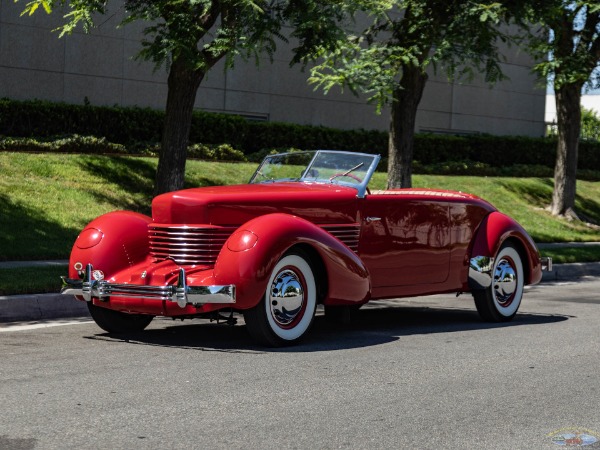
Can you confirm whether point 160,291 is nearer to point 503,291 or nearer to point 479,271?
point 479,271

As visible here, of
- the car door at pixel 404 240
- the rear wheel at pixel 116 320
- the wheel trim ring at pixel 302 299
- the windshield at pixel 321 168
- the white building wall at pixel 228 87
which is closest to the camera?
the wheel trim ring at pixel 302 299

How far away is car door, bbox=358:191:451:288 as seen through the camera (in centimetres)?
945

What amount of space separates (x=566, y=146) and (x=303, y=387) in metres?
20.2

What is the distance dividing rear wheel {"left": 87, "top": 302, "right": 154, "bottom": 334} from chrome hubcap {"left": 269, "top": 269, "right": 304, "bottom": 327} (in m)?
1.61

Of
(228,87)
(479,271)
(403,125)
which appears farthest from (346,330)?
(228,87)

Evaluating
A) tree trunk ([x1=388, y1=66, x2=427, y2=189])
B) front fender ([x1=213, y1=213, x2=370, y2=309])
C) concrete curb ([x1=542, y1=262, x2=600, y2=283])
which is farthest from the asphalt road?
tree trunk ([x1=388, y1=66, x2=427, y2=189])

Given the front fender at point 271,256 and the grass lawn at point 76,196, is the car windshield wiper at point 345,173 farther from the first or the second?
the grass lawn at point 76,196

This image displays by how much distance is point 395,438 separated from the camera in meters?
5.57

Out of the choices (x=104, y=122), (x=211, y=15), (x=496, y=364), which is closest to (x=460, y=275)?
(x=496, y=364)

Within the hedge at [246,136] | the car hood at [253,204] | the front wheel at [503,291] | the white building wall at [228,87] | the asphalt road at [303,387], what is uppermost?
the white building wall at [228,87]

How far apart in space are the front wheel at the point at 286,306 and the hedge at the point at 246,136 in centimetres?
1286

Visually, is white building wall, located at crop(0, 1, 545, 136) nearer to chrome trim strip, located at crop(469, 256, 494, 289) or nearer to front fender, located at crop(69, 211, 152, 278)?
chrome trim strip, located at crop(469, 256, 494, 289)

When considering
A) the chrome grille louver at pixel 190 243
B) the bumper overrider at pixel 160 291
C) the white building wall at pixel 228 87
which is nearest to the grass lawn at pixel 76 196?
the white building wall at pixel 228 87

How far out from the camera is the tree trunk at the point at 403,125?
18891 millimetres
